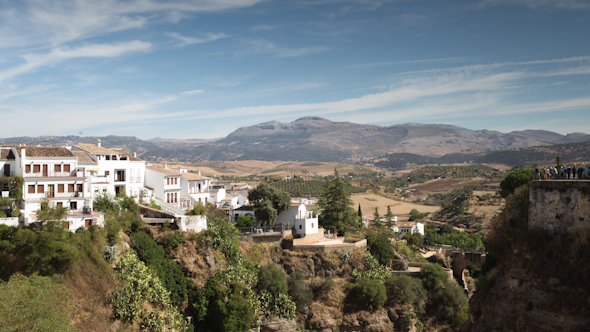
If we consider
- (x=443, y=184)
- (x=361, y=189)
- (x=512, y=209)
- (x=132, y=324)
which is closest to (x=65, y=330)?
(x=132, y=324)

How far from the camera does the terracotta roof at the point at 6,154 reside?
32250 millimetres

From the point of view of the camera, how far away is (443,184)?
152250mm

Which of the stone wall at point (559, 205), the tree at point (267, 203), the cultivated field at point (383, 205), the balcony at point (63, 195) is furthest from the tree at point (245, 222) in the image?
the cultivated field at point (383, 205)

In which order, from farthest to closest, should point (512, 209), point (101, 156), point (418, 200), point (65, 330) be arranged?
point (418, 200), point (101, 156), point (512, 209), point (65, 330)

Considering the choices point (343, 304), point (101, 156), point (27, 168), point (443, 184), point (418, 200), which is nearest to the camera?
point (27, 168)

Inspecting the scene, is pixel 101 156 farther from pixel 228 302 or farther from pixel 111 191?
pixel 228 302

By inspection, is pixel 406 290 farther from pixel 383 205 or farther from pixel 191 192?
pixel 383 205

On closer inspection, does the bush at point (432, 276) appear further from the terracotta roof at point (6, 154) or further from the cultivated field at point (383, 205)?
the cultivated field at point (383, 205)

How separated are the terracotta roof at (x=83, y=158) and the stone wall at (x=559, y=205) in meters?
33.3

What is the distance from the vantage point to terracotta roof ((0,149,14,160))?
3225 centimetres

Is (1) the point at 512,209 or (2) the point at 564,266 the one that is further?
(1) the point at 512,209

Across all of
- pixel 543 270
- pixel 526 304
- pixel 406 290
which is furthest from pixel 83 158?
pixel 543 270

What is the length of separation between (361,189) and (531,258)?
115 m

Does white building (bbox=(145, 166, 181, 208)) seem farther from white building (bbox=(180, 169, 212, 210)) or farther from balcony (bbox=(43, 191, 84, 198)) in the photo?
balcony (bbox=(43, 191, 84, 198))
